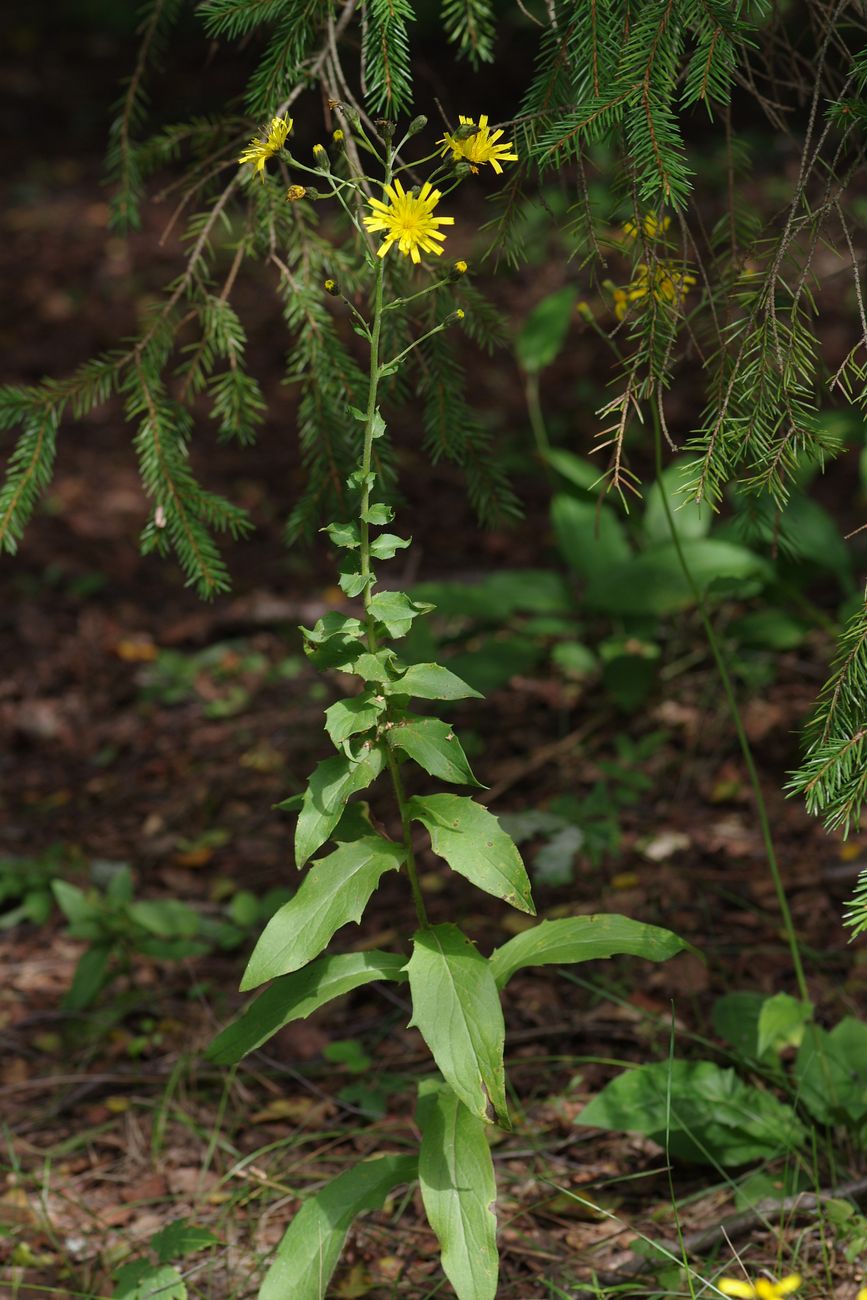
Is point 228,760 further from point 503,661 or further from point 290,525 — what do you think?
point 290,525

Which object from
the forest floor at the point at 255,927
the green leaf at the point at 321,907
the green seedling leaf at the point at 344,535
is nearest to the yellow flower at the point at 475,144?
the green seedling leaf at the point at 344,535

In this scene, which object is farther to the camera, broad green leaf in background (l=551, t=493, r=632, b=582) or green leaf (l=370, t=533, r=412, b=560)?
broad green leaf in background (l=551, t=493, r=632, b=582)

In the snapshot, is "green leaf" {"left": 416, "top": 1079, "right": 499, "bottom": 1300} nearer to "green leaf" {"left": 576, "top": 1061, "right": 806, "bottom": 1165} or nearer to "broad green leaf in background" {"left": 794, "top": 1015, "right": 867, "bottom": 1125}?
"green leaf" {"left": 576, "top": 1061, "right": 806, "bottom": 1165}

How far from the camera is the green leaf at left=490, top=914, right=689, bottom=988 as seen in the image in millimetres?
1764

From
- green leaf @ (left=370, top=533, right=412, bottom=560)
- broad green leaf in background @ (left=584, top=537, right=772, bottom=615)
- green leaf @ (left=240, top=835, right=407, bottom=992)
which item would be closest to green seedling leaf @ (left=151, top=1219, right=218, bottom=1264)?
green leaf @ (left=240, top=835, right=407, bottom=992)

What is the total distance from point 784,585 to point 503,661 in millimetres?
778

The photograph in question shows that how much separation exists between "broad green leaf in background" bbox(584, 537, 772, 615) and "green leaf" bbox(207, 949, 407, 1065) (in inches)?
63.4

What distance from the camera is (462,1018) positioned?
5.40 feet

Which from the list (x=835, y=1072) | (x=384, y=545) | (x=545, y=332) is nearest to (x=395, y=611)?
(x=384, y=545)

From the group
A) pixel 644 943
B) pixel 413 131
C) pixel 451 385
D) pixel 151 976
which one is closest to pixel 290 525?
pixel 451 385

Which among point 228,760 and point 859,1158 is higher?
point 228,760

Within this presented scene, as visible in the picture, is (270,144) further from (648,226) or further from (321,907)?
(321,907)

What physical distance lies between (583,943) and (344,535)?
2.21 ft

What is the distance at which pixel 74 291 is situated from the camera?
6938 mm
